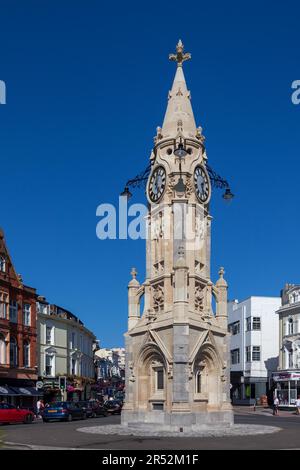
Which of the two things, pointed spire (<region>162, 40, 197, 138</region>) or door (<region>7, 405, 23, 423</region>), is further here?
door (<region>7, 405, 23, 423</region>)

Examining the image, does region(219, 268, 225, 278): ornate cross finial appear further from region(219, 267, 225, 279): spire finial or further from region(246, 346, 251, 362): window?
region(246, 346, 251, 362): window

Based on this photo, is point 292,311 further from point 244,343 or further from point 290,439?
point 290,439

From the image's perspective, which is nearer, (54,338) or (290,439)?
(290,439)

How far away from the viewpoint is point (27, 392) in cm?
5922

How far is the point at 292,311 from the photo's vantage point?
239 feet

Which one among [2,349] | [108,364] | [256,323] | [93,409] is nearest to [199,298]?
[93,409]

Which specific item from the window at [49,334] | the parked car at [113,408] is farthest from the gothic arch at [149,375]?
the window at [49,334]

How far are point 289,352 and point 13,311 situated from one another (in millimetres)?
30859

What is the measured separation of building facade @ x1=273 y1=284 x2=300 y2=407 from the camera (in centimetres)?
6950

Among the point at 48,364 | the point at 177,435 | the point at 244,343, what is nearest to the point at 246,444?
the point at 177,435

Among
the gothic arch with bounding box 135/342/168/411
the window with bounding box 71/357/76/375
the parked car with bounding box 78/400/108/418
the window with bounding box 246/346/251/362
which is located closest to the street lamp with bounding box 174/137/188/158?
the gothic arch with bounding box 135/342/168/411

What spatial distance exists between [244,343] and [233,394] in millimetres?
7909

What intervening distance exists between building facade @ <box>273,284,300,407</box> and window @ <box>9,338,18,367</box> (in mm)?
28865

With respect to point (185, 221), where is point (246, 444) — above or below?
below
